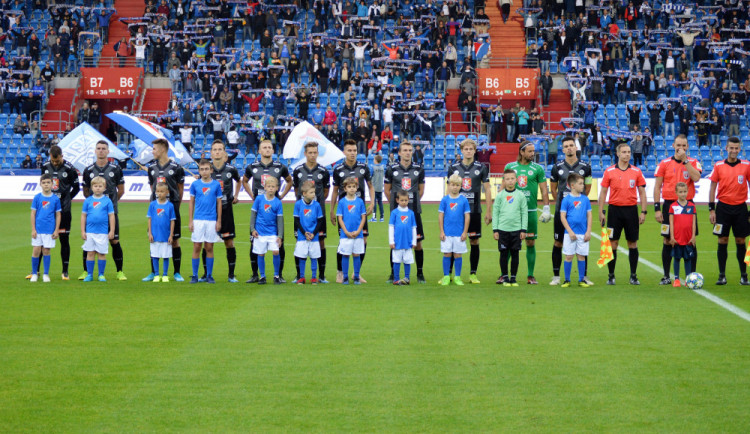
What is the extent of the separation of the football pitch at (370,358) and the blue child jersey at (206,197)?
3.58ft

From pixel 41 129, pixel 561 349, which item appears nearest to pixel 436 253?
pixel 561 349

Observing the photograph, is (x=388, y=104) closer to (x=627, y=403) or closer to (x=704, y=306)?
(x=704, y=306)

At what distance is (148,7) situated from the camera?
149ft

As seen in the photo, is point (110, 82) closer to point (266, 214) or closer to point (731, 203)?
point (266, 214)

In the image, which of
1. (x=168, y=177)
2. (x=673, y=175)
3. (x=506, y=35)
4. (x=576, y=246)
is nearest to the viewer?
(x=576, y=246)

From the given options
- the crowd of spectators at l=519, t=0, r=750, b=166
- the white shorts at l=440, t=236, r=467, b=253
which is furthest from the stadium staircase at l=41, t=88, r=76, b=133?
the white shorts at l=440, t=236, r=467, b=253

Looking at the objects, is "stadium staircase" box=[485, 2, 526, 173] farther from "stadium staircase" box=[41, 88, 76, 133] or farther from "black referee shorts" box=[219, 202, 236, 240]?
"black referee shorts" box=[219, 202, 236, 240]

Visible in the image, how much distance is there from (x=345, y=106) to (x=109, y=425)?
106 ft

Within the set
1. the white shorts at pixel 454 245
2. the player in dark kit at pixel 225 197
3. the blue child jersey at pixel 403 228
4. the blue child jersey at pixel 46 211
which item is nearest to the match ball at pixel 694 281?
the white shorts at pixel 454 245

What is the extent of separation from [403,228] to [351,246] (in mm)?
828

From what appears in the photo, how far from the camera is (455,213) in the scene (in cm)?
1280

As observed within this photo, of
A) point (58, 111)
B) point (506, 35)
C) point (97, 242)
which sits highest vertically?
point (506, 35)

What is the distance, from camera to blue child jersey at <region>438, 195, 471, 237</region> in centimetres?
1282

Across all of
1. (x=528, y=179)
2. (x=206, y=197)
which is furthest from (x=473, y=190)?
(x=206, y=197)
